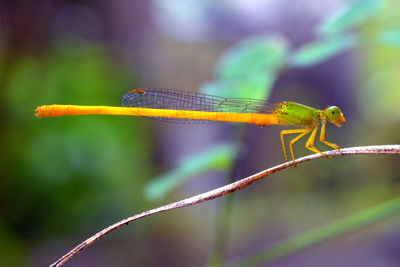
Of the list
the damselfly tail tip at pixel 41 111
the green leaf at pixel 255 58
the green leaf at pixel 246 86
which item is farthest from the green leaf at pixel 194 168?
the damselfly tail tip at pixel 41 111

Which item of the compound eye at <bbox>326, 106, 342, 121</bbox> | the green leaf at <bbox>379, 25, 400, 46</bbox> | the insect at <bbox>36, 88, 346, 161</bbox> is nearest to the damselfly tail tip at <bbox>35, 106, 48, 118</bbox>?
the insect at <bbox>36, 88, 346, 161</bbox>

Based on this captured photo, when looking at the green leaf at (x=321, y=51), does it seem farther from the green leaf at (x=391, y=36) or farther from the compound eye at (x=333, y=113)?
the compound eye at (x=333, y=113)

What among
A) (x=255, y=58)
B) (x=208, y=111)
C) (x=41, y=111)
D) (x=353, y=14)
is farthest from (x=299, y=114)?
(x=41, y=111)

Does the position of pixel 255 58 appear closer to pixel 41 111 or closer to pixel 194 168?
pixel 194 168

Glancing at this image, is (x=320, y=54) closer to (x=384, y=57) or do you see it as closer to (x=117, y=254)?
(x=117, y=254)

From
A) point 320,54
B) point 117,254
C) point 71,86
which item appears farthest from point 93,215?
point 320,54
